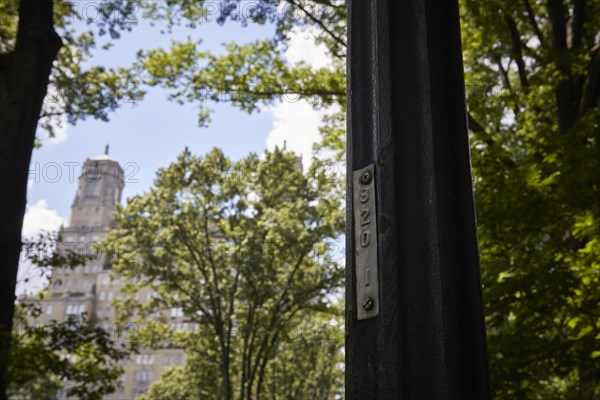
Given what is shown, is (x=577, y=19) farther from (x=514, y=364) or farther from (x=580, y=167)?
(x=514, y=364)

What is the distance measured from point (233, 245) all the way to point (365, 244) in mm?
20726

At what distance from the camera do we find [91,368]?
363 inches

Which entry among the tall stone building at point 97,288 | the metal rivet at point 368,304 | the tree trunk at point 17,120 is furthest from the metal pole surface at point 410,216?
the tall stone building at point 97,288

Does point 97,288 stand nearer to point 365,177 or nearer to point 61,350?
point 61,350

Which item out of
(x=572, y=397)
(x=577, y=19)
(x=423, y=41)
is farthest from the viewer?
(x=577, y=19)

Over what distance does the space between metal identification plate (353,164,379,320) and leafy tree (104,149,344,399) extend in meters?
19.2

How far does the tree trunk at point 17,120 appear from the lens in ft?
21.3

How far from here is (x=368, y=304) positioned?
1.03 meters

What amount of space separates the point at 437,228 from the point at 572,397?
8075 mm

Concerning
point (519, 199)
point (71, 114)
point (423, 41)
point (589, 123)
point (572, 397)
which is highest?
point (71, 114)

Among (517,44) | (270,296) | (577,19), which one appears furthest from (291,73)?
(270,296)

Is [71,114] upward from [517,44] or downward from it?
downward

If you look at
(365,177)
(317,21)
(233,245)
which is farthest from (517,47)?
(233,245)

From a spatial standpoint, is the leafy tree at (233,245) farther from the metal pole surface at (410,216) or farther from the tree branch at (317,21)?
the metal pole surface at (410,216)
